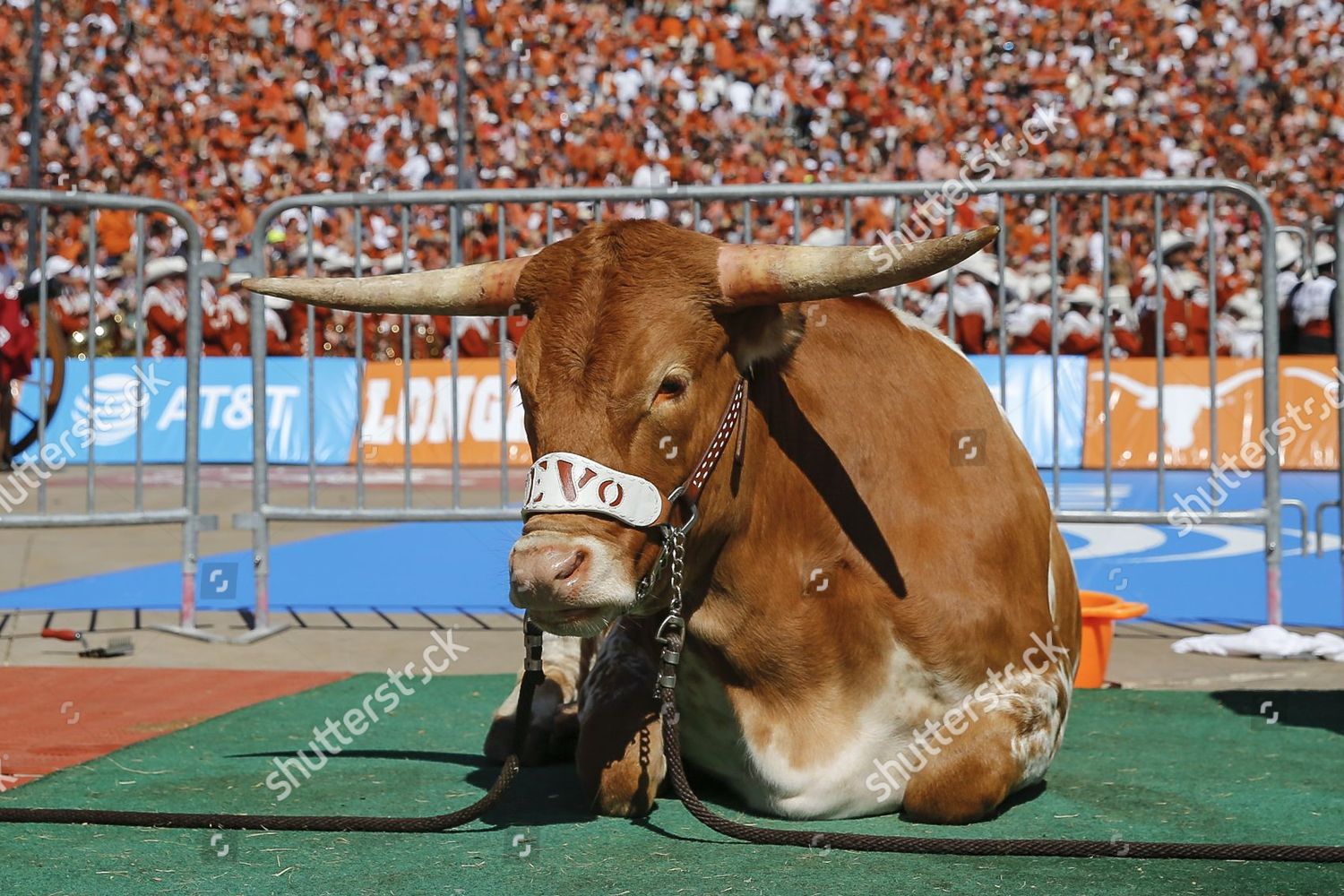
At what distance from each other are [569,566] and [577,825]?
941 mm

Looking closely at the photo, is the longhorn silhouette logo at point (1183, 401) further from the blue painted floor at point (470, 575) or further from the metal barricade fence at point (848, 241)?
the metal barricade fence at point (848, 241)

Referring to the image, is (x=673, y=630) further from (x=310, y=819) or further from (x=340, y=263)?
(x=340, y=263)

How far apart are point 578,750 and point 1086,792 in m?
1.26

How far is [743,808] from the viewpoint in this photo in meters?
3.58

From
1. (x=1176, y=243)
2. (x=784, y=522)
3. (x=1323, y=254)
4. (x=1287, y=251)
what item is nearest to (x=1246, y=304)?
(x=1287, y=251)

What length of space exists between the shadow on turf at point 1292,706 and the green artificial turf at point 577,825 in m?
0.02

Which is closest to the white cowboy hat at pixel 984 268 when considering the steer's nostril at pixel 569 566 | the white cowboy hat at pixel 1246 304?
the white cowboy hat at pixel 1246 304

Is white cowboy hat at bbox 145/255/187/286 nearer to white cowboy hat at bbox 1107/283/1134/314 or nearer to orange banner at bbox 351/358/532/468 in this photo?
orange banner at bbox 351/358/532/468

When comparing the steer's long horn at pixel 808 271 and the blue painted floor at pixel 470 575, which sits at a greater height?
the steer's long horn at pixel 808 271

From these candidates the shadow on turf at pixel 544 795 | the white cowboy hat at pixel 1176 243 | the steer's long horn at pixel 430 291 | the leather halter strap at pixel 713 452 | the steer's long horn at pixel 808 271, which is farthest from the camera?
the white cowboy hat at pixel 1176 243

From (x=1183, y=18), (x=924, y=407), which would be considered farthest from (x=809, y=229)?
(x=924, y=407)

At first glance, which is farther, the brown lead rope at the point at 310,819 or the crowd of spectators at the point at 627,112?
the crowd of spectators at the point at 627,112

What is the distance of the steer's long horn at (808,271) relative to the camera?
9.57ft

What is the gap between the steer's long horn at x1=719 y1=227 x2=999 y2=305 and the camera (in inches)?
115
